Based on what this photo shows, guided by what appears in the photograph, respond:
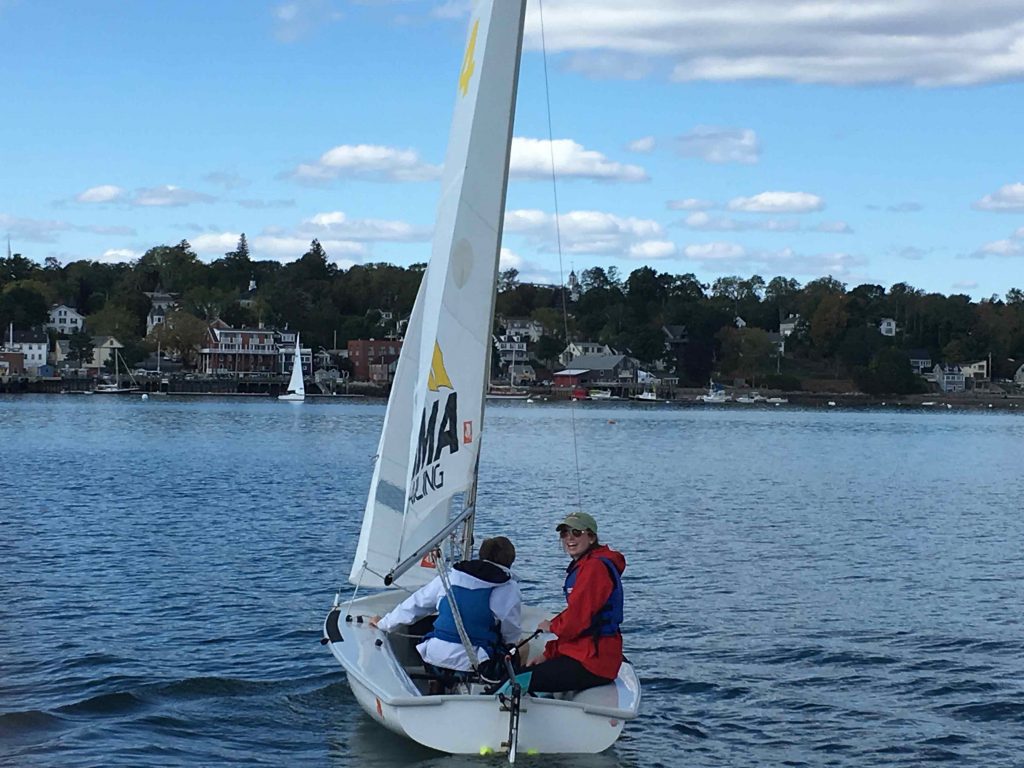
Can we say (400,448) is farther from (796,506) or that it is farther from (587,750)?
(796,506)

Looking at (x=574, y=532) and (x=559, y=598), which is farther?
(x=559, y=598)

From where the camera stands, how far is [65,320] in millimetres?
194375

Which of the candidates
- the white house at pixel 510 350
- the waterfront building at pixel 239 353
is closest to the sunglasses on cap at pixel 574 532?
the waterfront building at pixel 239 353

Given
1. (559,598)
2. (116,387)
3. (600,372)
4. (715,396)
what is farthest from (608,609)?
(600,372)

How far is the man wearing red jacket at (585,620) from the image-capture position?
12008mm

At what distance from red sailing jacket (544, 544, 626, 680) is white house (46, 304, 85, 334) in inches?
7501

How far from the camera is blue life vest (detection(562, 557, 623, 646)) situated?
12.1 metres

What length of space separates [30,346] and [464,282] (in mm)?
171716

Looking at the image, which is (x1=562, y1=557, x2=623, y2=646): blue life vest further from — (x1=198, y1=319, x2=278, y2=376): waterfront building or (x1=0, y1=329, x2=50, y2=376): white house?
(x1=0, y1=329, x2=50, y2=376): white house

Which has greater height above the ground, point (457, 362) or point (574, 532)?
point (457, 362)

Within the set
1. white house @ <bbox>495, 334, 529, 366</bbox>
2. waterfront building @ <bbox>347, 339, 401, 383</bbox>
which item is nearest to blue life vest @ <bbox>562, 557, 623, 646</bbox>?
waterfront building @ <bbox>347, 339, 401, 383</bbox>

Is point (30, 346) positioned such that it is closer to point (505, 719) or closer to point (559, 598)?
point (559, 598)

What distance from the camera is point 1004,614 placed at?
22656 mm

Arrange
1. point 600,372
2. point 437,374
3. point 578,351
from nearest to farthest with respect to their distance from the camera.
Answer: point 437,374
point 600,372
point 578,351
